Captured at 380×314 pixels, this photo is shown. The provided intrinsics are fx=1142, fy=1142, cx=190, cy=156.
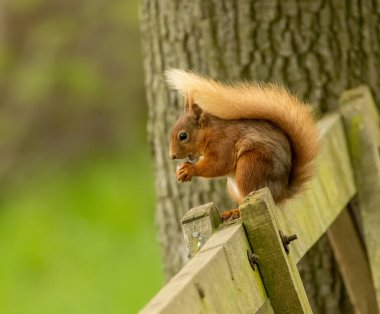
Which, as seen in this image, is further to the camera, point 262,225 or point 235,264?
point 262,225

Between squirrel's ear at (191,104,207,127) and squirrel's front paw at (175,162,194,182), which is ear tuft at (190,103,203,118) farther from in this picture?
squirrel's front paw at (175,162,194,182)

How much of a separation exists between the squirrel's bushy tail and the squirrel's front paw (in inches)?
4.9

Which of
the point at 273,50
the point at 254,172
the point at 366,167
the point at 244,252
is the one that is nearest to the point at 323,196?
the point at 366,167

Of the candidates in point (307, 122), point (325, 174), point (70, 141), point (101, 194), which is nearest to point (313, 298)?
point (325, 174)

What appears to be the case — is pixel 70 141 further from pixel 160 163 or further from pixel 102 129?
pixel 160 163

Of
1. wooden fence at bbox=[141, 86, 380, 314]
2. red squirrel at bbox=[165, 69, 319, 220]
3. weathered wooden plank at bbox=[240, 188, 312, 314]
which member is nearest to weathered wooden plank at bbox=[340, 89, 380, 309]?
wooden fence at bbox=[141, 86, 380, 314]

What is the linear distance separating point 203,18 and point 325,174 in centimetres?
66

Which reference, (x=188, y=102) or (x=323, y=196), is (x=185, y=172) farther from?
(x=323, y=196)

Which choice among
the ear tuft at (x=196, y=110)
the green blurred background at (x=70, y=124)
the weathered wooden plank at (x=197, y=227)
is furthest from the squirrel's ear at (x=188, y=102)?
the green blurred background at (x=70, y=124)

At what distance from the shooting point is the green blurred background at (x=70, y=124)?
629 centimetres

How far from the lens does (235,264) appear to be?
5.98 feet

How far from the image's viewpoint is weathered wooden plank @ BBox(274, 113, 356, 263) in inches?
91.3

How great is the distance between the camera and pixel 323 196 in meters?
2.64

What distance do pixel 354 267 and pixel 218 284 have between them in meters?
1.33
